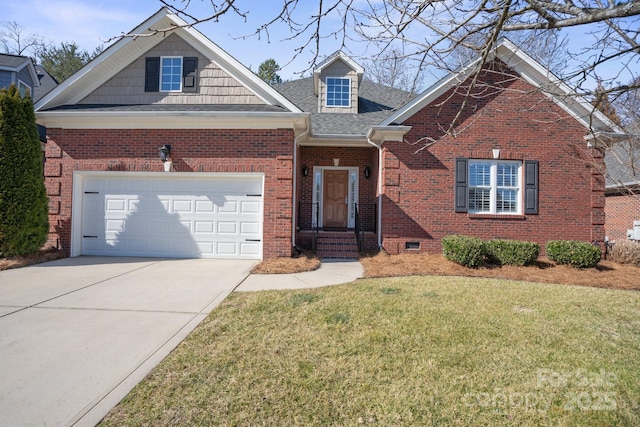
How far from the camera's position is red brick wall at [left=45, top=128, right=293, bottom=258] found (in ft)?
28.1

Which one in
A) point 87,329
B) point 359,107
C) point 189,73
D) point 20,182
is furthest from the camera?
point 359,107

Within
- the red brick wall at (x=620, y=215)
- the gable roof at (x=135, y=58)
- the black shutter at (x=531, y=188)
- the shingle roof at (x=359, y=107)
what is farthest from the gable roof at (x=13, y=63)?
the red brick wall at (x=620, y=215)

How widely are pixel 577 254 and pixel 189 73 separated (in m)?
11.0

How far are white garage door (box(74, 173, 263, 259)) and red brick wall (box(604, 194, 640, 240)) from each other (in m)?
17.0

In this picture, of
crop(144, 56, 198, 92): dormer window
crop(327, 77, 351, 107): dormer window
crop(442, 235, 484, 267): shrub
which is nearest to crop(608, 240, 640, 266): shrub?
crop(442, 235, 484, 267): shrub

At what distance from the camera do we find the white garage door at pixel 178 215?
877 centimetres

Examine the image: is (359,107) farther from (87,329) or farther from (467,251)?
(87,329)

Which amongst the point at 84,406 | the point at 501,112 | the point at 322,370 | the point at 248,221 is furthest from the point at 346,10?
the point at 501,112

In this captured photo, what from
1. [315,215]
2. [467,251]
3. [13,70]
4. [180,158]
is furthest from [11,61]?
[467,251]

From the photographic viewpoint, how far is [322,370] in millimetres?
3035

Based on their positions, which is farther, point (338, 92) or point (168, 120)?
point (338, 92)

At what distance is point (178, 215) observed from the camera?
29.0 feet

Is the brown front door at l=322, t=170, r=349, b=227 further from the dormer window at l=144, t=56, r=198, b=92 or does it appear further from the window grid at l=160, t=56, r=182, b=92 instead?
the window grid at l=160, t=56, r=182, b=92

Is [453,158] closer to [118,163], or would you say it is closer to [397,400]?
[397,400]
